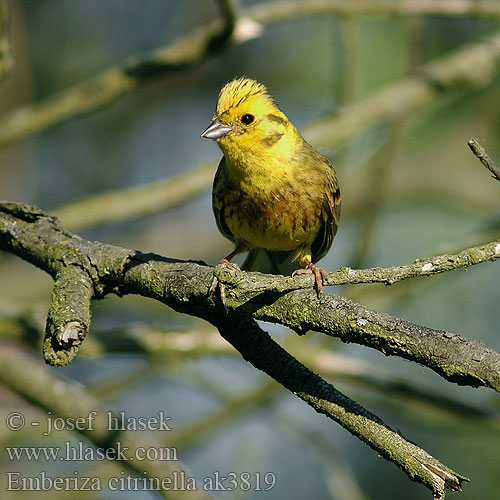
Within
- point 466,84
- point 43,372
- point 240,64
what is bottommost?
point 43,372

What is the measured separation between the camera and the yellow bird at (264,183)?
446 centimetres

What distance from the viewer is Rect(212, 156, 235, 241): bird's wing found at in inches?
181

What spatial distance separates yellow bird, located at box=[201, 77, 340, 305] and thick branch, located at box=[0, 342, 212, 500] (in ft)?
3.86

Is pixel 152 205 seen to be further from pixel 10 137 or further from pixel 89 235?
pixel 89 235

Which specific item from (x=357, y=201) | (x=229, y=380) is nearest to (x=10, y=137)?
(x=229, y=380)

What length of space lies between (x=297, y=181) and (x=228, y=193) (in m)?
0.43

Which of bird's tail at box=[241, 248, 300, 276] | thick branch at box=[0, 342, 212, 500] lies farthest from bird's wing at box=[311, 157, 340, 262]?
thick branch at box=[0, 342, 212, 500]

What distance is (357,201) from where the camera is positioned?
27.8ft

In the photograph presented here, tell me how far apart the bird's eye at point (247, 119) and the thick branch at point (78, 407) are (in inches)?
72.6

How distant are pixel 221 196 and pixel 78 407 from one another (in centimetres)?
148

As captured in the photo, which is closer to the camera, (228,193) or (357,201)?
(228,193)

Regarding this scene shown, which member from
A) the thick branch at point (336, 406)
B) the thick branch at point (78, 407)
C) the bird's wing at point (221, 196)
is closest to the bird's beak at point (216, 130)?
the bird's wing at point (221, 196)

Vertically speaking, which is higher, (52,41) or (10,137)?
(52,41)

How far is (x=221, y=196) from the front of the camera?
15.1 feet
